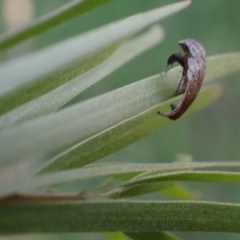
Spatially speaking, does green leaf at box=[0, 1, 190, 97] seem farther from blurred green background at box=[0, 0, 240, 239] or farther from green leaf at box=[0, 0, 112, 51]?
blurred green background at box=[0, 0, 240, 239]

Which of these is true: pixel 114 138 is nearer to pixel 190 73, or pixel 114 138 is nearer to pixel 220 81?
pixel 190 73

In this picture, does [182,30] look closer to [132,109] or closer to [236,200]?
[236,200]

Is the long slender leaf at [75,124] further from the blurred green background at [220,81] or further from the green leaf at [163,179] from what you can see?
the blurred green background at [220,81]

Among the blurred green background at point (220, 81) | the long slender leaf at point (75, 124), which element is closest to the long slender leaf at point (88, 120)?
the long slender leaf at point (75, 124)

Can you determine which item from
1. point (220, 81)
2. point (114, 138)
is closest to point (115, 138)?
point (114, 138)

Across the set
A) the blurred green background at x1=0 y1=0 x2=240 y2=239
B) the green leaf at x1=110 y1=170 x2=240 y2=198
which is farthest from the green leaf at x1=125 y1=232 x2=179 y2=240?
the blurred green background at x1=0 y1=0 x2=240 y2=239
